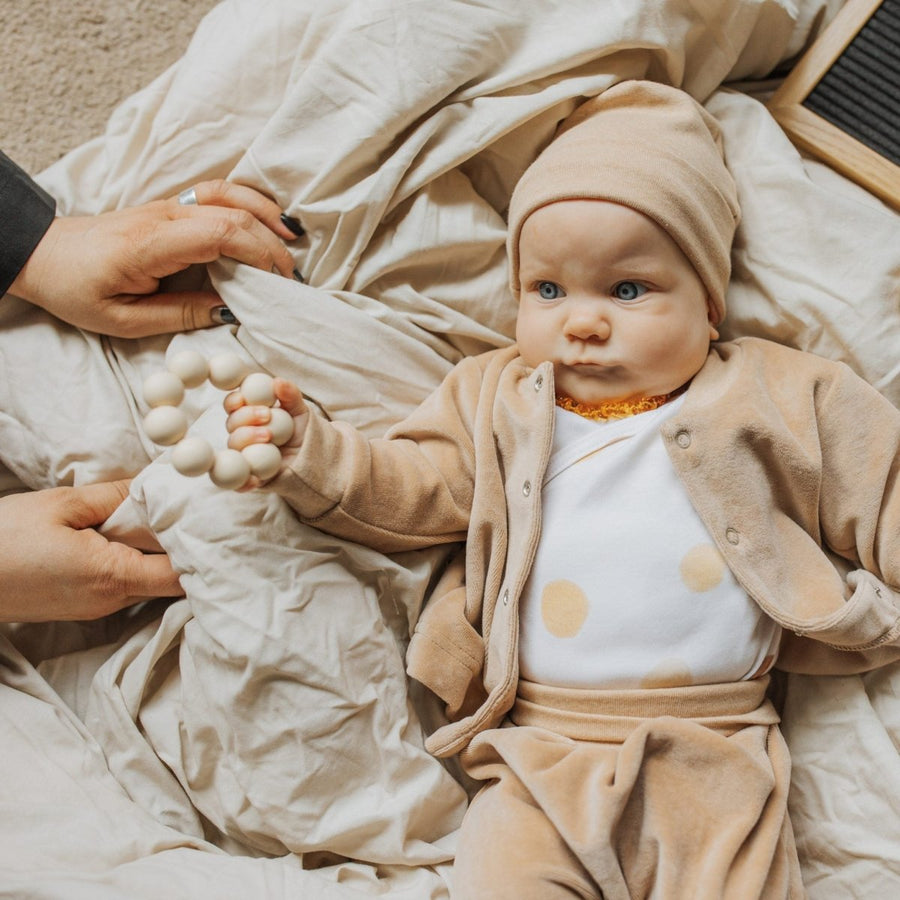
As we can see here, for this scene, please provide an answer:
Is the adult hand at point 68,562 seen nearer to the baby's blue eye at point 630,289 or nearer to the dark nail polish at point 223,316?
the dark nail polish at point 223,316

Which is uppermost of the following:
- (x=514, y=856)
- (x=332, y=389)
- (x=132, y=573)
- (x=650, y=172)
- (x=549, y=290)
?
(x=650, y=172)

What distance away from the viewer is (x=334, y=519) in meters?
0.92

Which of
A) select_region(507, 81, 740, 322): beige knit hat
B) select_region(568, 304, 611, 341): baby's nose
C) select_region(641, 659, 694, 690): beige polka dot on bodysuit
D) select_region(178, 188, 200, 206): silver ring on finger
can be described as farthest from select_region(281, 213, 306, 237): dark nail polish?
select_region(641, 659, 694, 690): beige polka dot on bodysuit

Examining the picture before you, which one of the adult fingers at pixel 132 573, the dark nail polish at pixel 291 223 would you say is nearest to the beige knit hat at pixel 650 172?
the dark nail polish at pixel 291 223

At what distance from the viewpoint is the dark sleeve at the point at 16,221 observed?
1.02 m

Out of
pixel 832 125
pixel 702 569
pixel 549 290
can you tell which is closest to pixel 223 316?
pixel 549 290

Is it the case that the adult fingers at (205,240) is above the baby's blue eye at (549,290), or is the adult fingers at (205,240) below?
below

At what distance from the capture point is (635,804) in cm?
89

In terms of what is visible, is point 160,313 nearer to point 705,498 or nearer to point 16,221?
point 16,221

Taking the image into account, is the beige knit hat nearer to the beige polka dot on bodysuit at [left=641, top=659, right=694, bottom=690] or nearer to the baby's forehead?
the baby's forehead

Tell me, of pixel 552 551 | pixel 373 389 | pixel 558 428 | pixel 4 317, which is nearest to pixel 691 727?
pixel 552 551

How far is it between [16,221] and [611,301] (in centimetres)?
69

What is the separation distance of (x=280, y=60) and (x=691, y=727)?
0.88m

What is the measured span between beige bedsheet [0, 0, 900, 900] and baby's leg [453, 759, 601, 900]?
10cm
